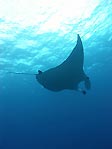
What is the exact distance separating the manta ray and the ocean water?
6675mm

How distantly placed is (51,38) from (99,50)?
22.2 ft

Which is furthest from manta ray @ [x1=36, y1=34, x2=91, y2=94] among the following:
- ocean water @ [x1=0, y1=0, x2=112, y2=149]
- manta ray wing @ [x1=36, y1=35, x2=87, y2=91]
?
ocean water @ [x1=0, y1=0, x2=112, y2=149]

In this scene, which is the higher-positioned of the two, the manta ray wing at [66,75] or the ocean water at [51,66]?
the ocean water at [51,66]

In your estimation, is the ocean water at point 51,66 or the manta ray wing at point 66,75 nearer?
the manta ray wing at point 66,75

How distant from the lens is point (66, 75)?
862 centimetres

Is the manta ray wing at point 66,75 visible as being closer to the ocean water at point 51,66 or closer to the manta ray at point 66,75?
the manta ray at point 66,75

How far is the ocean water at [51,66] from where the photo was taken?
15.5 metres

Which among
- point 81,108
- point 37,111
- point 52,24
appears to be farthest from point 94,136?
point 52,24

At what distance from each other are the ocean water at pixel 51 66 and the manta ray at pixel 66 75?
667 centimetres

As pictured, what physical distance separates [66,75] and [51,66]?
15015 mm

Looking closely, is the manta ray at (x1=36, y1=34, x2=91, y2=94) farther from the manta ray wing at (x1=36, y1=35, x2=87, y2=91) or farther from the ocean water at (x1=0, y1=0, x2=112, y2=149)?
the ocean water at (x1=0, y1=0, x2=112, y2=149)

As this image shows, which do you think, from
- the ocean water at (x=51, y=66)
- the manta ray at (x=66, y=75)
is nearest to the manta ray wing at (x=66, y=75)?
the manta ray at (x=66, y=75)

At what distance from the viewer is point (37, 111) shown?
37344 mm

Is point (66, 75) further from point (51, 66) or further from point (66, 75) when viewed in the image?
point (51, 66)
